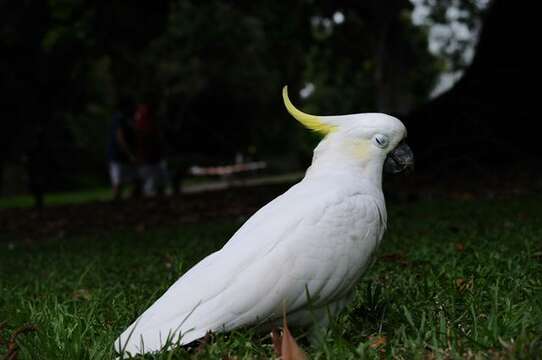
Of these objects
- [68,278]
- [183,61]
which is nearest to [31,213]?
[68,278]

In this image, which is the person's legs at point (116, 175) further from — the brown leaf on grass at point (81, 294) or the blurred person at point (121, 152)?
the brown leaf on grass at point (81, 294)

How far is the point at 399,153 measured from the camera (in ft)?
6.95

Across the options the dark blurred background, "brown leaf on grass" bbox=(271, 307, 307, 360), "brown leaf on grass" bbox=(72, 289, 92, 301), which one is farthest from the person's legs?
"brown leaf on grass" bbox=(271, 307, 307, 360)

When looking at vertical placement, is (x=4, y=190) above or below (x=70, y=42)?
below

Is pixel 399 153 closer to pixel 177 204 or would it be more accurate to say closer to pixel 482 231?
pixel 482 231

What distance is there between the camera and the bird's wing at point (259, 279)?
1824mm

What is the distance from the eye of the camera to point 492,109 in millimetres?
8938

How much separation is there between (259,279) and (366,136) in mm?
581

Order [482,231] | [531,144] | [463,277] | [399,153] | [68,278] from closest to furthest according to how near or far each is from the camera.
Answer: [399,153] < [463,277] < [68,278] < [482,231] < [531,144]

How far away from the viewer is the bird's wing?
71.8 inches

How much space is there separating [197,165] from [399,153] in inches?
973

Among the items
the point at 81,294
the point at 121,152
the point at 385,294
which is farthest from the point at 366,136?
the point at 121,152

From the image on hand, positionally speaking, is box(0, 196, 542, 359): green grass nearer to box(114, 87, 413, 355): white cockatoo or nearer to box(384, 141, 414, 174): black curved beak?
box(114, 87, 413, 355): white cockatoo

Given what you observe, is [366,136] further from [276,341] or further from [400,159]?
[276,341]
